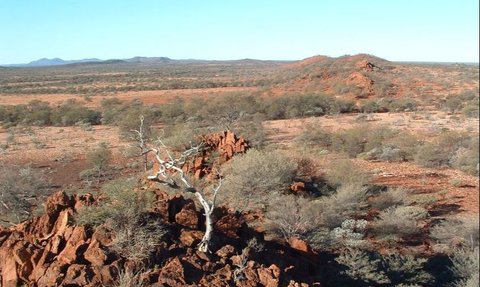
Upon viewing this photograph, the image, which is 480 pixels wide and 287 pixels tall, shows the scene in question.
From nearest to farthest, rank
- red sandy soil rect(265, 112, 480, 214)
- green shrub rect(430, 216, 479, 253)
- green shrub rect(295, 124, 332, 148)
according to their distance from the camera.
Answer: green shrub rect(430, 216, 479, 253) → red sandy soil rect(265, 112, 480, 214) → green shrub rect(295, 124, 332, 148)

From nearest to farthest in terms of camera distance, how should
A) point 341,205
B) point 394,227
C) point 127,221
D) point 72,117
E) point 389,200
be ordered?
point 127,221, point 394,227, point 341,205, point 389,200, point 72,117

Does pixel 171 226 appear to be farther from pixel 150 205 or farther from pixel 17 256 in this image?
pixel 17 256

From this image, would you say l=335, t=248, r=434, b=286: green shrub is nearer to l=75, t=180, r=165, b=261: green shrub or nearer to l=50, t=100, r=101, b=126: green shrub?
l=75, t=180, r=165, b=261: green shrub

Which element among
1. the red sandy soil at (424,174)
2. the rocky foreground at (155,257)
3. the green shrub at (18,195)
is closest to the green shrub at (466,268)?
the rocky foreground at (155,257)

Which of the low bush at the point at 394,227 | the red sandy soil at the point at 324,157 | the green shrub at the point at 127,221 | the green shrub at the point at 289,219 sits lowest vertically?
the red sandy soil at the point at 324,157

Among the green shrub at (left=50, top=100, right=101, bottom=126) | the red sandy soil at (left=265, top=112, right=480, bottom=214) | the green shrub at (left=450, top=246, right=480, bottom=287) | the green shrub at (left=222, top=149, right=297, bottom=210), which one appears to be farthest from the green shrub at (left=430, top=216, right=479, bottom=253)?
the green shrub at (left=50, top=100, right=101, bottom=126)

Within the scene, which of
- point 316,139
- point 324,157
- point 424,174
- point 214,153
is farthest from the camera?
point 316,139

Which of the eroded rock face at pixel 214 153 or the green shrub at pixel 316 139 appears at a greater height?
the eroded rock face at pixel 214 153

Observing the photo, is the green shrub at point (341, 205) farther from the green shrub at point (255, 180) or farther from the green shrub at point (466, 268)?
the green shrub at point (466, 268)

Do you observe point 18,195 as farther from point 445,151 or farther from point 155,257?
point 445,151

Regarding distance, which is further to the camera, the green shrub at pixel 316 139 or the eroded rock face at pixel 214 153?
the green shrub at pixel 316 139

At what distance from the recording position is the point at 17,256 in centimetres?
577

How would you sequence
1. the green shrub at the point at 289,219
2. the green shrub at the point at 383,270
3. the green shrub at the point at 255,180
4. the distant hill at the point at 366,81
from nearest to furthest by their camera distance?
the green shrub at the point at 383,270 < the green shrub at the point at 289,219 < the green shrub at the point at 255,180 < the distant hill at the point at 366,81

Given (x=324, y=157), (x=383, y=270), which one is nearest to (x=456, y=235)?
(x=383, y=270)
